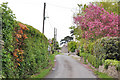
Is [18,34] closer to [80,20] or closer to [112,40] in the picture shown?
[112,40]

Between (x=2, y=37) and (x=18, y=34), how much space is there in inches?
79.9

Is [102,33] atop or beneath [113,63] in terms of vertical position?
atop

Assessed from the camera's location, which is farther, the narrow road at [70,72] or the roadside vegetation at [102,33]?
the roadside vegetation at [102,33]

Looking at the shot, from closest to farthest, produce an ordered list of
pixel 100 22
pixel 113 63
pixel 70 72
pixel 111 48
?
pixel 113 63 → pixel 111 48 → pixel 70 72 → pixel 100 22

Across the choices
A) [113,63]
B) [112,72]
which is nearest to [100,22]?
[113,63]

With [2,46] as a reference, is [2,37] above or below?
above

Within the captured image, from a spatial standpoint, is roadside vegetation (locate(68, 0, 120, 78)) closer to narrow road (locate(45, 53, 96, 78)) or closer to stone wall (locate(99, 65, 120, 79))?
stone wall (locate(99, 65, 120, 79))

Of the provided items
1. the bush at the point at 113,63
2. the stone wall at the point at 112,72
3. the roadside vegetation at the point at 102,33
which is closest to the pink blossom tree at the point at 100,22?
the roadside vegetation at the point at 102,33

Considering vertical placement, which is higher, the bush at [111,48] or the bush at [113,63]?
the bush at [111,48]

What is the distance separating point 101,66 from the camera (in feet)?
48.6

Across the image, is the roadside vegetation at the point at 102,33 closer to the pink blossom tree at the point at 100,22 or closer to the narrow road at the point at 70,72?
the pink blossom tree at the point at 100,22

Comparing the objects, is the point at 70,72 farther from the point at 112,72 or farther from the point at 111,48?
the point at 111,48

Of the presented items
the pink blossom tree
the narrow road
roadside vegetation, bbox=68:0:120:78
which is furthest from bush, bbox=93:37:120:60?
the pink blossom tree

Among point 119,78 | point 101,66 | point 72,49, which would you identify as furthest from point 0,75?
point 72,49
